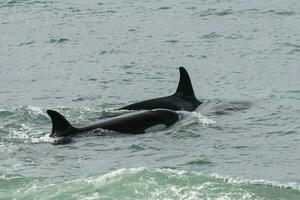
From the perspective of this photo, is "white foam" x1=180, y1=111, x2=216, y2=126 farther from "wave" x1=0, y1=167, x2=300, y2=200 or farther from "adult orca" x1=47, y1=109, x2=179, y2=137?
"wave" x1=0, y1=167, x2=300, y2=200

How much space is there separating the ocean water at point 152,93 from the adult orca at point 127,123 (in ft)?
1.00

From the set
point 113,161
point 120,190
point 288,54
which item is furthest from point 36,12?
point 120,190

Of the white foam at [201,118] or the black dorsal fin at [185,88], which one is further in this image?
the black dorsal fin at [185,88]

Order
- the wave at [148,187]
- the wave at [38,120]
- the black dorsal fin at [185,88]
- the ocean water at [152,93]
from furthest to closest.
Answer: the black dorsal fin at [185,88] < the wave at [38,120] < the ocean water at [152,93] < the wave at [148,187]

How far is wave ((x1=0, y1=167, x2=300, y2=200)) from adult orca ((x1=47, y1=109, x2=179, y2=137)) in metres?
3.21

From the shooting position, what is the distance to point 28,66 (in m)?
26.5

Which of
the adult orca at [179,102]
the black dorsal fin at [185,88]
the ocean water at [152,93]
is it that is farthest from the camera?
the black dorsal fin at [185,88]

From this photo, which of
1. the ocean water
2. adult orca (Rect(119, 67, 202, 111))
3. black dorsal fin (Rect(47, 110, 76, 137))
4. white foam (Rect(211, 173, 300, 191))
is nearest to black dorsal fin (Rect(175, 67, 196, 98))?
adult orca (Rect(119, 67, 202, 111))

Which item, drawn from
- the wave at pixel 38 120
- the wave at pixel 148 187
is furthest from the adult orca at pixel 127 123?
the wave at pixel 148 187

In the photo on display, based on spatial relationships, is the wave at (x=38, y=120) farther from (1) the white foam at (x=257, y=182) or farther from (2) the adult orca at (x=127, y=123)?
(1) the white foam at (x=257, y=182)

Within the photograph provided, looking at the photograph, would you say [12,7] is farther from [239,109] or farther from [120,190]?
[120,190]

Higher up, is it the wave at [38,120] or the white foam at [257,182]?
the white foam at [257,182]

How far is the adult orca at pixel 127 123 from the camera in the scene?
16547 millimetres

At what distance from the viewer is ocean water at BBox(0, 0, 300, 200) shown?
13.0 metres
